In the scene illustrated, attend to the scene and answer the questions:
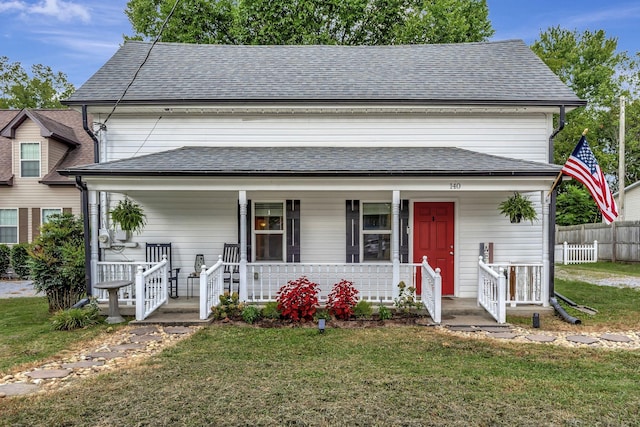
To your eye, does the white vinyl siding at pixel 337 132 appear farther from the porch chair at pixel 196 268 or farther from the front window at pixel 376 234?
the porch chair at pixel 196 268

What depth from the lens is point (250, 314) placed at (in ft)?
23.4

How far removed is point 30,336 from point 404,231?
7290mm

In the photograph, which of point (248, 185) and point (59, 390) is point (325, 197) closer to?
point (248, 185)

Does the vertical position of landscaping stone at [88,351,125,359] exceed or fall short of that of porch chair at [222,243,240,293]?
it falls short

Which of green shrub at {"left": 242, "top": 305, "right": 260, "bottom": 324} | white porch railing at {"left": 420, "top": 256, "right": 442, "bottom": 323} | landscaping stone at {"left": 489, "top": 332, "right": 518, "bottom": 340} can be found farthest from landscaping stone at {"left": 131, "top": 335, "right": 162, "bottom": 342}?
landscaping stone at {"left": 489, "top": 332, "right": 518, "bottom": 340}

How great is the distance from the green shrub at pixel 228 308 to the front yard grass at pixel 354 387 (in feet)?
3.77

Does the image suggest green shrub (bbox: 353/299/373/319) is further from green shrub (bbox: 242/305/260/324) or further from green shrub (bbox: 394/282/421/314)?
green shrub (bbox: 242/305/260/324)

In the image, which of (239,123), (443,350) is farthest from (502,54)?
(443,350)

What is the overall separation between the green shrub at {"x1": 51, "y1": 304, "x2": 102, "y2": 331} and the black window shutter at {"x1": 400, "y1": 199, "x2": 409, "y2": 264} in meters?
6.28

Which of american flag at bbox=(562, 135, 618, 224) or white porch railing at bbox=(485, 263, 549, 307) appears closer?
american flag at bbox=(562, 135, 618, 224)

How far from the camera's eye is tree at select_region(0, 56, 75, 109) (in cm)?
2516

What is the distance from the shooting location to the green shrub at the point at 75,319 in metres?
6.95

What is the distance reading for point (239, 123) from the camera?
364 inches

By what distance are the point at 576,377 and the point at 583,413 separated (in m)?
1.06
